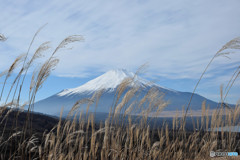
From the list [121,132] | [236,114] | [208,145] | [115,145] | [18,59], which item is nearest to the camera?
[18,59]

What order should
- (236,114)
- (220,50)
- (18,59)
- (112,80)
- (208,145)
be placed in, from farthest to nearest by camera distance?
(112,80) → (208,145) → (236,114) → (220,50) → (18,59)

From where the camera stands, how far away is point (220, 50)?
98.7 inches

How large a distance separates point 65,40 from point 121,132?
4.53 feet

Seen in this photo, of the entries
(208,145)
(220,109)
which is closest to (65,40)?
(220,109)

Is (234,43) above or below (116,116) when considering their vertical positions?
above

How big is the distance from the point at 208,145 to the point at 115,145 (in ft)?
4.94

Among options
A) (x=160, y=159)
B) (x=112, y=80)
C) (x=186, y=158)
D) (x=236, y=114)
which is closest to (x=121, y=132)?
(x=160, y=159)

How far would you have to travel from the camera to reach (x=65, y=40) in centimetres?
209

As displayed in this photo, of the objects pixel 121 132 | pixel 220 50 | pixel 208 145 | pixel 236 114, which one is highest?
pixel 220 50

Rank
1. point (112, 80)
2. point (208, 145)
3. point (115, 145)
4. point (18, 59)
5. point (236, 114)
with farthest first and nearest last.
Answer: point (112, 80) < point (208, 145) < point (236, 114) < point (115, 145) < point (18, 59)

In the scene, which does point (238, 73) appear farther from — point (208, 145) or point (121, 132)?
point (121, 132)

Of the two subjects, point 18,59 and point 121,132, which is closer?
point 18,59

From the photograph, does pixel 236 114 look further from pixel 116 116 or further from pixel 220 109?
pixel 116 116

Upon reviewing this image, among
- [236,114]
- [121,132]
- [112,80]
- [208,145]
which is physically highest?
[112,80]
